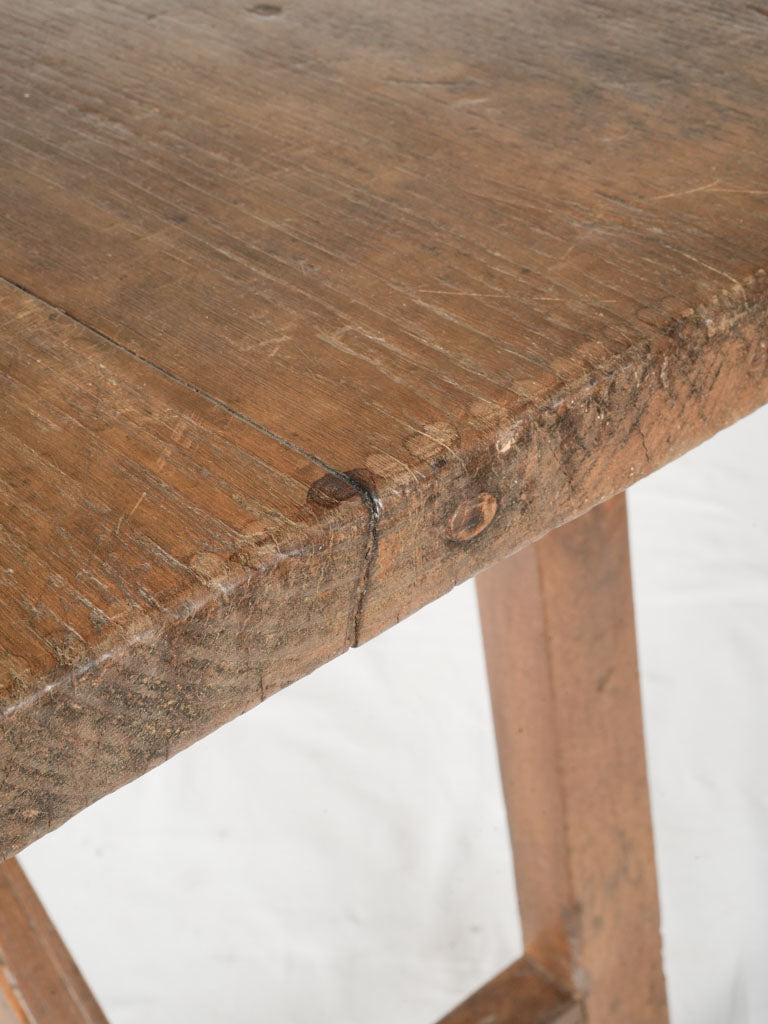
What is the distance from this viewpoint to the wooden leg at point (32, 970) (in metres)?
1.07

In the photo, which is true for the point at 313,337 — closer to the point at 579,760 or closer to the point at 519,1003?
the point at 579,760

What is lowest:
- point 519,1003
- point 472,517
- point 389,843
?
point 389,843

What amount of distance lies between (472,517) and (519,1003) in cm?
80

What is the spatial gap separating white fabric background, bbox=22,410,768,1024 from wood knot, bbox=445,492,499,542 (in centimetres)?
105

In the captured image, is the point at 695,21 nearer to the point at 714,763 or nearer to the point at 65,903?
the point at 714,763

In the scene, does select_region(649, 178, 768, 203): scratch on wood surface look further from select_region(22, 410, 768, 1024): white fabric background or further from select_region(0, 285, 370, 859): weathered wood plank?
select_region(22, 410, 768, 1024): white fabric background

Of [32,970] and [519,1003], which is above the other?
[32,970]

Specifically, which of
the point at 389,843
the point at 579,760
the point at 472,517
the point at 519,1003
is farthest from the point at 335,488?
the point at 389,843

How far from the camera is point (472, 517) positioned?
564 mm

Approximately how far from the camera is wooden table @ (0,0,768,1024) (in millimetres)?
486

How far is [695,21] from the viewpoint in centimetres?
96

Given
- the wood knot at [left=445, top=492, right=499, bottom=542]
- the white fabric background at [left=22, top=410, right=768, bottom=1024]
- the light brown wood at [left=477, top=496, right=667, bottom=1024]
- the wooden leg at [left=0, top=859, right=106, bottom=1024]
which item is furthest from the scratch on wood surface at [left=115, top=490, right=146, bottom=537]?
the white fabric background at [left=22, top=410, right=768, bottom=1024]

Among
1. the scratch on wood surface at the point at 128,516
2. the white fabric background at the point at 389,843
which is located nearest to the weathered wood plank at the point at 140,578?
the scratch on wood surface at the point at 128,516

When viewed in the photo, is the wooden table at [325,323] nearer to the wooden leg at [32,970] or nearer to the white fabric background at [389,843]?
the wooden leg at [32,970]
